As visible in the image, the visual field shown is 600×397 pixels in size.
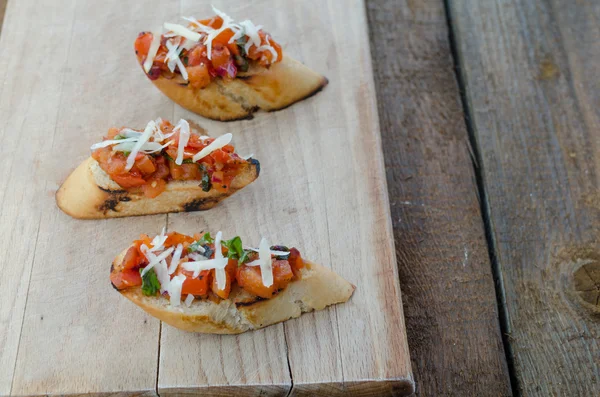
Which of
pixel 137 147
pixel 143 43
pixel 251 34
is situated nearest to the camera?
pixel 137 147

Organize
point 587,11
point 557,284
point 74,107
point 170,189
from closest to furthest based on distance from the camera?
point 170,189 → point 557,284 → point 74,107 → point 587,11

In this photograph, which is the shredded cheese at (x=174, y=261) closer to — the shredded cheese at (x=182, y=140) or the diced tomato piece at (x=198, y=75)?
the shredded cheese at (x=182, y=140)

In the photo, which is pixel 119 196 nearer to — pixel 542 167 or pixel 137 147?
pixel 137 147

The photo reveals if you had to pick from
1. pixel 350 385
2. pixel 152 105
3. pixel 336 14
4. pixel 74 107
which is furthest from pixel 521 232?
pixel 74 107

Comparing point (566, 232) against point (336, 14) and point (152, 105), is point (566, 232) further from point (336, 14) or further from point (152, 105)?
point (152, 105)

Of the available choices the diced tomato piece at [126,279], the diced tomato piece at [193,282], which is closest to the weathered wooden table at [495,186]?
the diced tomato piece at [126,279]

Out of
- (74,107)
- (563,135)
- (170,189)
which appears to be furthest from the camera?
(563,135)

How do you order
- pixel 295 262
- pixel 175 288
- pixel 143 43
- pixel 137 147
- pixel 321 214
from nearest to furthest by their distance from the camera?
pixel 175 288 → pixel 295 262 → pixel 137 147 → pixel 321 214 → pixel 143 43

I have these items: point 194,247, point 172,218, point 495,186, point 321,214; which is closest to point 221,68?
point 172,218
